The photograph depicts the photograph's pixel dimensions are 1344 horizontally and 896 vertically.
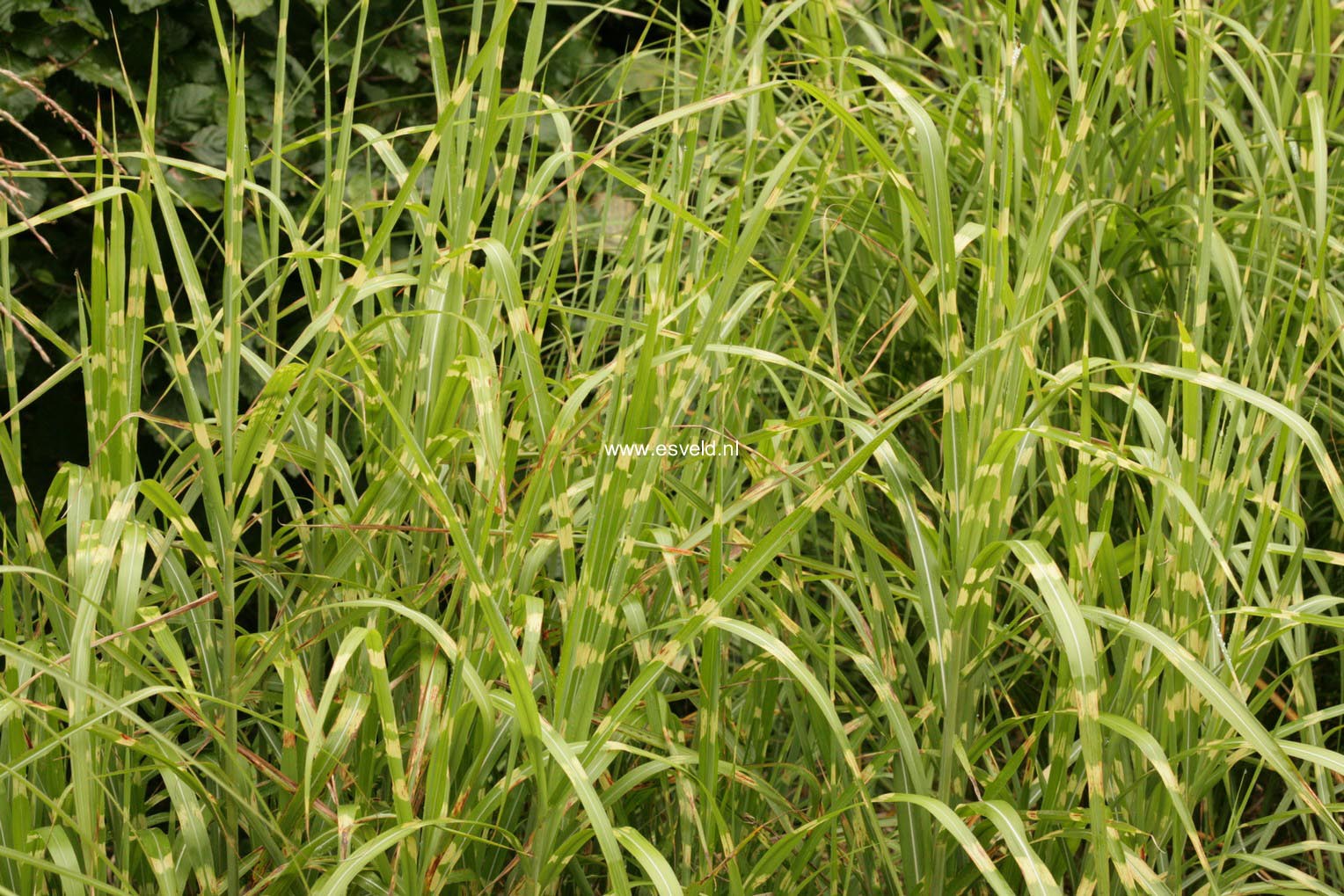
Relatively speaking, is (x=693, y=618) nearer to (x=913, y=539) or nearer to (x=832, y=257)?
(x=913, y=539)

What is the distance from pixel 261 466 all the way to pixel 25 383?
1324mm

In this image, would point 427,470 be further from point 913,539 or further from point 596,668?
point 913,539

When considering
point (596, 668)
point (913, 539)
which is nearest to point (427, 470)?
point (596, 668)

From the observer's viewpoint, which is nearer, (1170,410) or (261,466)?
(261,466)

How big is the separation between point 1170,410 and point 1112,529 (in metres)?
0.38

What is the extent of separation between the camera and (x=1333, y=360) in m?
1.43

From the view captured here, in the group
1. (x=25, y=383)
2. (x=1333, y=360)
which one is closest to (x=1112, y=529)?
(x=1333, y=360)

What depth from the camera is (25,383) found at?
7.13 feet

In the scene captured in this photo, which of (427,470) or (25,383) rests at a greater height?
(427,470)

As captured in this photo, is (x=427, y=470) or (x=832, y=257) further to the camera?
(x=832, y=257)

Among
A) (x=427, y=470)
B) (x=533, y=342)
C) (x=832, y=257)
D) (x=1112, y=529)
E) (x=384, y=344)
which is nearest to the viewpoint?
(x=427, y=470)

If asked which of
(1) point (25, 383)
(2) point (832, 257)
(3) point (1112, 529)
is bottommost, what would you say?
(1) point (25, 383)

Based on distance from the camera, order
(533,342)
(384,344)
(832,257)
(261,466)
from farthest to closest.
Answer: (832,257) → (384,344) → (533,342) → (261,466)

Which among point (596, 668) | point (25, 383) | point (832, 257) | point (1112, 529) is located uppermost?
point (832, 257)
